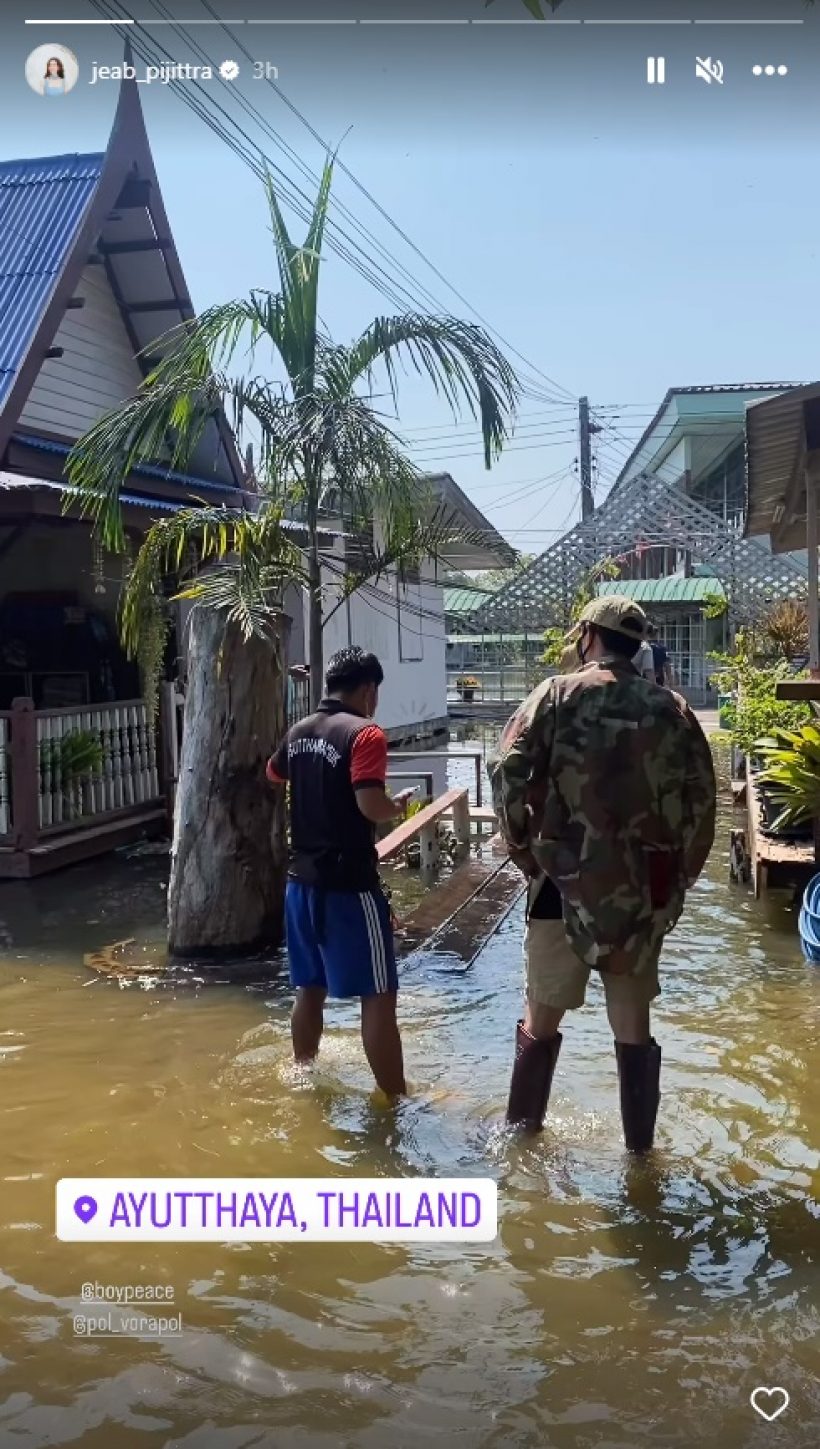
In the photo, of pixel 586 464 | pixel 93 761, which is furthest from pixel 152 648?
pixel 586 464

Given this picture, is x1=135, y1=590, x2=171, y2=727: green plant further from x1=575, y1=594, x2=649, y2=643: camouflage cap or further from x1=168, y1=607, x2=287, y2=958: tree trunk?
x1=575, y1=594, x2=649, y2=643: camouflage cap

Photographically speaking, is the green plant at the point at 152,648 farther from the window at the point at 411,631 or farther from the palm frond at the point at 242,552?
the window at the point at 411,631

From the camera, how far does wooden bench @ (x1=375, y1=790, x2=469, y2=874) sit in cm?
678

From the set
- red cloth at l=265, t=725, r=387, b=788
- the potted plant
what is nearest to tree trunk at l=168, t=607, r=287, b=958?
red cloth at l=265, t=725, r=387, b=788

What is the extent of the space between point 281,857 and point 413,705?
11.1 metres

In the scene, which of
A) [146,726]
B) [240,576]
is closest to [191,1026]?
[240,576]

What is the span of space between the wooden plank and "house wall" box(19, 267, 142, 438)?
3.81 m

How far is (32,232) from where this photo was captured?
930cm

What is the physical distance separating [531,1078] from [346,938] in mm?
715

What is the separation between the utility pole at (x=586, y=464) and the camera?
14.0m

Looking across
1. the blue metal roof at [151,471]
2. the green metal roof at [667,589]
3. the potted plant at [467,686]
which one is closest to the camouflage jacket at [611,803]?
the blue metal roof at [151,471]

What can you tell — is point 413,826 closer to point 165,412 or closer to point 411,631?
point 165,412

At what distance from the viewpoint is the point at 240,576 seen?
18.6 feet

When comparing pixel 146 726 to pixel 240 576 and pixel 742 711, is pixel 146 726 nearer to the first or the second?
pixel 240 576
